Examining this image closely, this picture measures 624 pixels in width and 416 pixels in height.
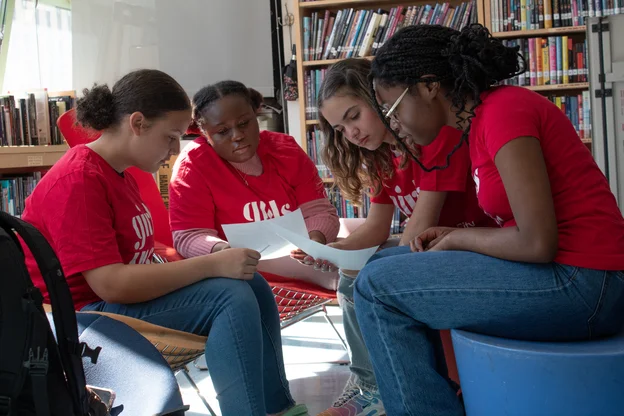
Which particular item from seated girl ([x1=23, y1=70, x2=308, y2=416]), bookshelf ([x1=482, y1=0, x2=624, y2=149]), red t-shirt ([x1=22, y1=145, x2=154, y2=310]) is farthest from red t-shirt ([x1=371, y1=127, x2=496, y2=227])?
bookshelf ([x1=482, y1=0, x2=624, y2=149])

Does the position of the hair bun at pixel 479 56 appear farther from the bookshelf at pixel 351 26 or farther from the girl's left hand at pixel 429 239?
the bookshelf at pixel 351 26

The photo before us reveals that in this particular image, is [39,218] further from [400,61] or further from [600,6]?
[600,6]

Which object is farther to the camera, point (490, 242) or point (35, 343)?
point (490, 242)

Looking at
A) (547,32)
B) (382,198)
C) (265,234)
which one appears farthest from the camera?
(547,32)

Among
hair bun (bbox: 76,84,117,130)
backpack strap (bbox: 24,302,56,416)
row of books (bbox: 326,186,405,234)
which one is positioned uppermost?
hair bun (bbox: 76,84,117,130)

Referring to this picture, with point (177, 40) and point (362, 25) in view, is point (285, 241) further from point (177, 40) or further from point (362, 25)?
point (177, 40)

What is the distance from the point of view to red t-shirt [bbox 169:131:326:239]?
2.15 m

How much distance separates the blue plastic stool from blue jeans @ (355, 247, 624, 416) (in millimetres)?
38

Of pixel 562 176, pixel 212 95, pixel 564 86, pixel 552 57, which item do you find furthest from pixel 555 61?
pixel 562 176

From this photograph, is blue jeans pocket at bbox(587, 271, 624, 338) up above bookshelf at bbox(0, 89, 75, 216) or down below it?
below

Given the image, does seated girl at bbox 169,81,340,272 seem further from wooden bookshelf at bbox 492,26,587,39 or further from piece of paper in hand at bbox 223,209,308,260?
Result: wooden bookshelf at bbox 492,26,587,39

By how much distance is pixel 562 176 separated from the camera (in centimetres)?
124

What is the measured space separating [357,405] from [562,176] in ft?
3.08

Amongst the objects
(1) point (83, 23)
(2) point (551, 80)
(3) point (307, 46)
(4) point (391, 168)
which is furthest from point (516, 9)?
(1) point (83, 23)
